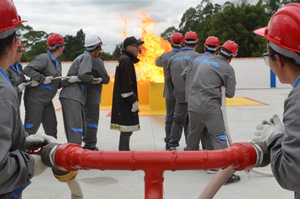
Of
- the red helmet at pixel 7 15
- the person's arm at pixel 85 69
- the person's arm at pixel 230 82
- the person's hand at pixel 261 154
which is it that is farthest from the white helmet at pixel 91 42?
the person's hand at pixel 261 154

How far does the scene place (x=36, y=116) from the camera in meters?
4.48

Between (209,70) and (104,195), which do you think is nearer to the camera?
(104,195)

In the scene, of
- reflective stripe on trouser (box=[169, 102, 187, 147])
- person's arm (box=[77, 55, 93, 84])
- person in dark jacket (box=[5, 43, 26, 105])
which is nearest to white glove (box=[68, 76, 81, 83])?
person's arm (box=[77, 55, 93, 84])

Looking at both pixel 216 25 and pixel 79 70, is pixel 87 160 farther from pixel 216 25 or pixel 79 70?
pixel 216 25

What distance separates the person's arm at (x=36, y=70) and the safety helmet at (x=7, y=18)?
298 centimetres

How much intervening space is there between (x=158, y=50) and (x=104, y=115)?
3471mm

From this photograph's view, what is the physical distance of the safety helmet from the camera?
4.76 feet

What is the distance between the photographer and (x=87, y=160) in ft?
4.78

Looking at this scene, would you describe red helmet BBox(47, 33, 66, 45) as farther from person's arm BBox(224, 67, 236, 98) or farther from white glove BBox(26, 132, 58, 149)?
white glove BBox(26, 132, 58, 149)

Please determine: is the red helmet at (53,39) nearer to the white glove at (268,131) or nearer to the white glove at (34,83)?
the white glove at (34,83)

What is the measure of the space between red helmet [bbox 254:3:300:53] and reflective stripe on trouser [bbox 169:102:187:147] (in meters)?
3.67

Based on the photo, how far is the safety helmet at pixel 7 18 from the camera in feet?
4.76

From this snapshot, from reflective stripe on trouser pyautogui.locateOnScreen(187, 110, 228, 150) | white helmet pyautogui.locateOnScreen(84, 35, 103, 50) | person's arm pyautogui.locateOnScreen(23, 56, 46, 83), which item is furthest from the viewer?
white helmet pyautogui.locateOnScreen(84, 35, 103, 50)

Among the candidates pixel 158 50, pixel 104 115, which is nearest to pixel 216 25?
pixel 158 50
